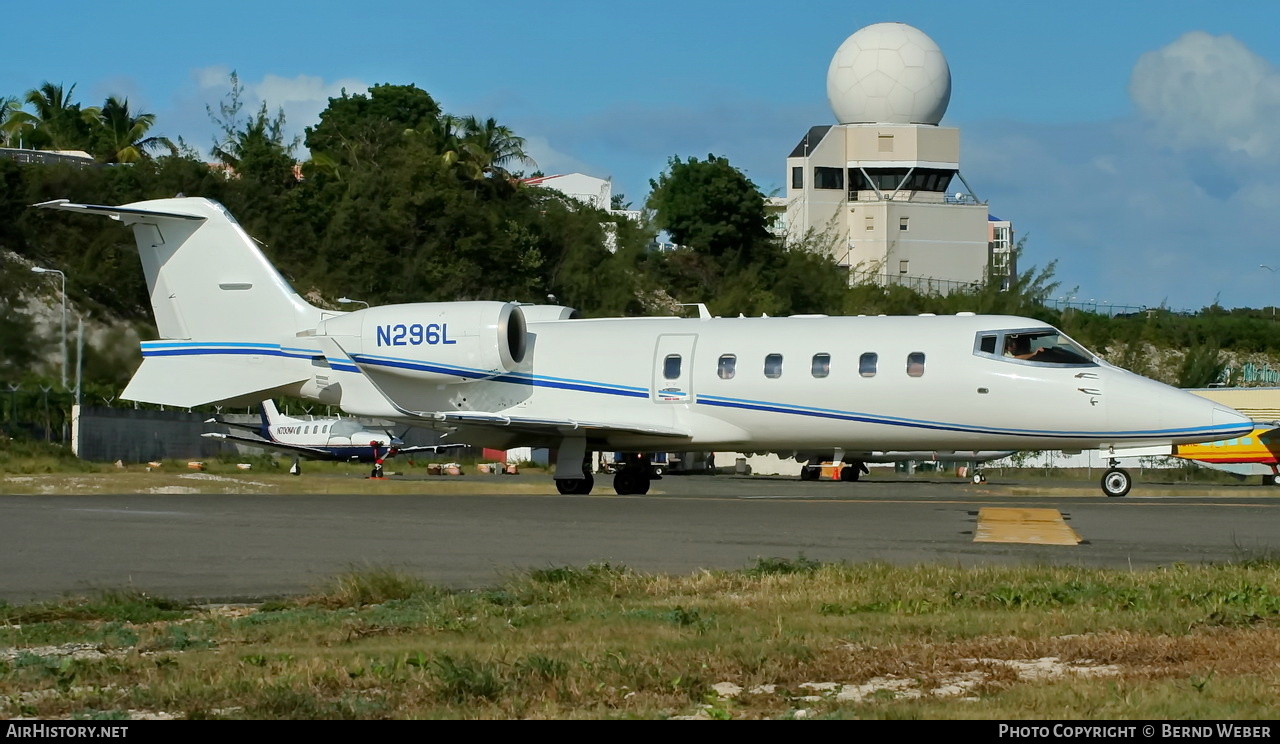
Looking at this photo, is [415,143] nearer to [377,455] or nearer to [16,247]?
[16,247]

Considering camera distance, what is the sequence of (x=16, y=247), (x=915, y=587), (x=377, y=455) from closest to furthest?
(x=915, y=587) → (x=377, y=455) → (x=16, y=247)

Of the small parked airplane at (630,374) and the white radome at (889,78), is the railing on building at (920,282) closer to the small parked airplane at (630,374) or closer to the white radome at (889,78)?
the white radome at (889,78)

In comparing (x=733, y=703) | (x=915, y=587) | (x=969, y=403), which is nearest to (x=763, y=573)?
(x=915, y=587)

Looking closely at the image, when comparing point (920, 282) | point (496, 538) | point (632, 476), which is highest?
point (920, 282)

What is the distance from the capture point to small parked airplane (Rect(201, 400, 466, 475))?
174ft

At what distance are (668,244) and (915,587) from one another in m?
73.9

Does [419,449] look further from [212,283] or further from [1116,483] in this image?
[1116,483]

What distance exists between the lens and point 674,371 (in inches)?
990

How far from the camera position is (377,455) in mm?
49188

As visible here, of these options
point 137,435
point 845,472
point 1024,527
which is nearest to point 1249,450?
point 845,472

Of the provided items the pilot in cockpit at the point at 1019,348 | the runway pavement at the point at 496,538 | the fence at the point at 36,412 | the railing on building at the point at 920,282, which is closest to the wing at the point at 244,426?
the fence at the point at 36,412

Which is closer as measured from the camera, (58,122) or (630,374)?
(630,374)

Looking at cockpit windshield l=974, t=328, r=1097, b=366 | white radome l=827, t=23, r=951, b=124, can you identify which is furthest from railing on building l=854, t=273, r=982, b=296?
cockpit windshield l=974, t=328, r=1097, b=366

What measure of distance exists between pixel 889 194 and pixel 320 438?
50982 mm
